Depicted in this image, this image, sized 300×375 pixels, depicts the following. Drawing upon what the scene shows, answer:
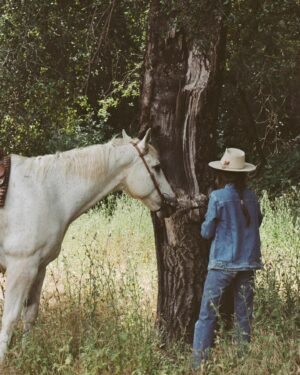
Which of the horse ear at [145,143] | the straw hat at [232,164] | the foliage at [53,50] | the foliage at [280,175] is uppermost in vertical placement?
the foliage at [53,50]

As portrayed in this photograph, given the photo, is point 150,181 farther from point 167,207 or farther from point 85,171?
point 85,171

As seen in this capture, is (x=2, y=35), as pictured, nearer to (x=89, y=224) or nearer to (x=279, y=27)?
(x=279, y=27)

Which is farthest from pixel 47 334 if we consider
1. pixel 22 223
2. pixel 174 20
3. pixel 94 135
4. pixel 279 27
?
pixel 94 135

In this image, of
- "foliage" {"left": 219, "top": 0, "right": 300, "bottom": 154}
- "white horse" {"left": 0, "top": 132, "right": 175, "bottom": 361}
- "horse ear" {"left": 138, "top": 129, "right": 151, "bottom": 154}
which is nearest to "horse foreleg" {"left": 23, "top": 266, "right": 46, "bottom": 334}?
"white horse" {"left": 0, "top": 132, "right": 175, "bottom": 361}

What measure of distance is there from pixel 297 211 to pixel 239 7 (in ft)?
16.6

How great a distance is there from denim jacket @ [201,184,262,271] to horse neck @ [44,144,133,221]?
101 cm

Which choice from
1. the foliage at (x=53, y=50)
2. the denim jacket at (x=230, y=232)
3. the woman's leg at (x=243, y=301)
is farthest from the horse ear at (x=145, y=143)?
the foliage at (x=53, y=50)

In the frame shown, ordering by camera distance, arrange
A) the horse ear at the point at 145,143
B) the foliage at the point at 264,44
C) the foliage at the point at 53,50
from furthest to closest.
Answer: the foliage at the point at 53,50 → the foliage at the point at 264,44 → the horse ear at the point at 145,143

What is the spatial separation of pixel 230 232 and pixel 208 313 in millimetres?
682

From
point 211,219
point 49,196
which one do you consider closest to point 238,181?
point 211,219

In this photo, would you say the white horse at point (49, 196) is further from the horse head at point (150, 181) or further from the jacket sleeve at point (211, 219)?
the jacket sleeve at point (211, 219)

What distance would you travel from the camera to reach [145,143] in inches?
221

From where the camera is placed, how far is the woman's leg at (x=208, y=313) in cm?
520

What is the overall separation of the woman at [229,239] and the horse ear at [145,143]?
0.67 meters
